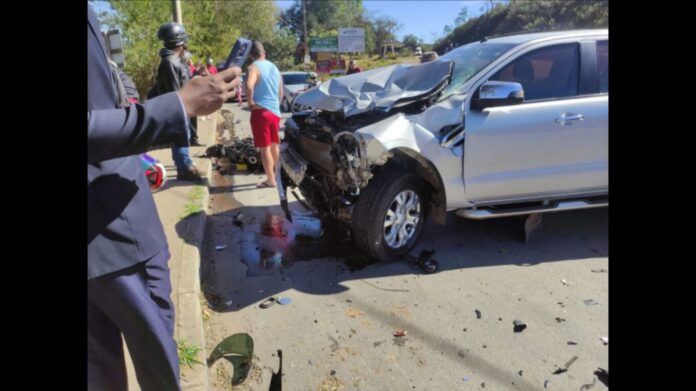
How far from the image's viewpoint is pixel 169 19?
15.3m

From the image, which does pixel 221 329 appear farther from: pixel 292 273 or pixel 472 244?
pixel 472 244

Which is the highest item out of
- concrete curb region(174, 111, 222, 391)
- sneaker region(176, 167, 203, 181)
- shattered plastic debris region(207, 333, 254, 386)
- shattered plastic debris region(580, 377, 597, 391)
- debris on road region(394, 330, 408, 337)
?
sneaker region(176, 167, 203, 181)

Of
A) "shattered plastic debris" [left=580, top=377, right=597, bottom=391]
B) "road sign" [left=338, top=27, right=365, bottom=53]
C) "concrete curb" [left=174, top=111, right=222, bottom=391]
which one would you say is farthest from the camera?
"road sign" [left=338, top=27, right=365, bottom=53]

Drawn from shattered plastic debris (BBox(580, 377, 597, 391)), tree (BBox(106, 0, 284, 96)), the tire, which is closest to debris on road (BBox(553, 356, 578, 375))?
shattered plastic debris (BBox(580, 377, 597, 391))

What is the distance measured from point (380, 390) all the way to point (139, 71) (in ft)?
42.6

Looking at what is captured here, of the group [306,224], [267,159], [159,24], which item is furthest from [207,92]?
[159,24]

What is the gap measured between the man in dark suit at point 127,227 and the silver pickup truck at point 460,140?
7.26ft

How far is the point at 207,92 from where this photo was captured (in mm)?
1510

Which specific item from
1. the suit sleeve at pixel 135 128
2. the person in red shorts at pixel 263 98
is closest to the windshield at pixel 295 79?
the person in red shorts at pixel 263 98

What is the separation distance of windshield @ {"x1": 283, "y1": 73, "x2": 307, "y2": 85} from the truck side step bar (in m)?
15.8

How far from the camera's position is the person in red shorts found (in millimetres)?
5785

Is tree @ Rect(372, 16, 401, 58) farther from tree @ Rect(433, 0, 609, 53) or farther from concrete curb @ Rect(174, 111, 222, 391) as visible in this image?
concrete curb @ Rect(174, 111, 222, 391)

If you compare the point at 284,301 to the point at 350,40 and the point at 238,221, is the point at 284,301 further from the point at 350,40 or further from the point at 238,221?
the point at 350,40
